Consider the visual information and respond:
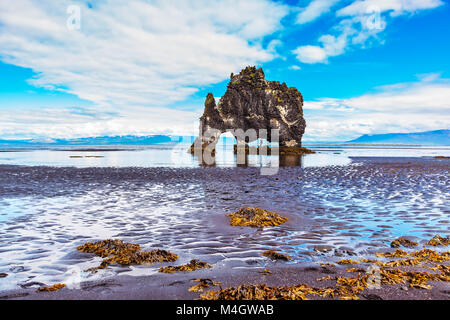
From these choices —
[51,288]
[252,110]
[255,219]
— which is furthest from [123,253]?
[252,110]

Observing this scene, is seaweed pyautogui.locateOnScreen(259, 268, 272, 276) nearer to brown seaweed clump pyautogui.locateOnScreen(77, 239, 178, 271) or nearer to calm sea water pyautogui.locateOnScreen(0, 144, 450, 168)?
brown seaweed clump pyautogui.locateOnScreen(77, 239, 178, 271)

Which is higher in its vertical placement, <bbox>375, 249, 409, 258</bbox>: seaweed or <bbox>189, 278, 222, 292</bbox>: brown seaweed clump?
<bbox>189, 278, 222, 292</bbox>: brown seaweed clump

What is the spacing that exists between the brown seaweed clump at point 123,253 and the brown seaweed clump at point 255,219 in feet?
12.7

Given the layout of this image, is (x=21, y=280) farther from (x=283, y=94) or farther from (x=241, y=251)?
(x=283, y=94)

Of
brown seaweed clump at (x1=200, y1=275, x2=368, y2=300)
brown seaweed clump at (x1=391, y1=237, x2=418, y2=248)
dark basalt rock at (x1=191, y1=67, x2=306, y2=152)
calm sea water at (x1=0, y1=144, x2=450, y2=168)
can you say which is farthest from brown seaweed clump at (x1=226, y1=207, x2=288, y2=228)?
dark basalt rock at (x1=191, y1=67, x2=306, y2=152)

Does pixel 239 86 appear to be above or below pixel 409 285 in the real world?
above

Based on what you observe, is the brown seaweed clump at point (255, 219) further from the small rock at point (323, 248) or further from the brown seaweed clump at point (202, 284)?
the brown seaweed clump at point (202, 284)

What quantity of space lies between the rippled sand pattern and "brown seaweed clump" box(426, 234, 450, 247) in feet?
1.14

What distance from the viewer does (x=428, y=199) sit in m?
15.2

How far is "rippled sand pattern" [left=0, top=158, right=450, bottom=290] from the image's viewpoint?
713 cm

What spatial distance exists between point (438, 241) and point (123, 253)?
9.49 metres

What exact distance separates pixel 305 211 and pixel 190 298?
30.0 feet

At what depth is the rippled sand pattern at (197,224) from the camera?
23.4 ft
